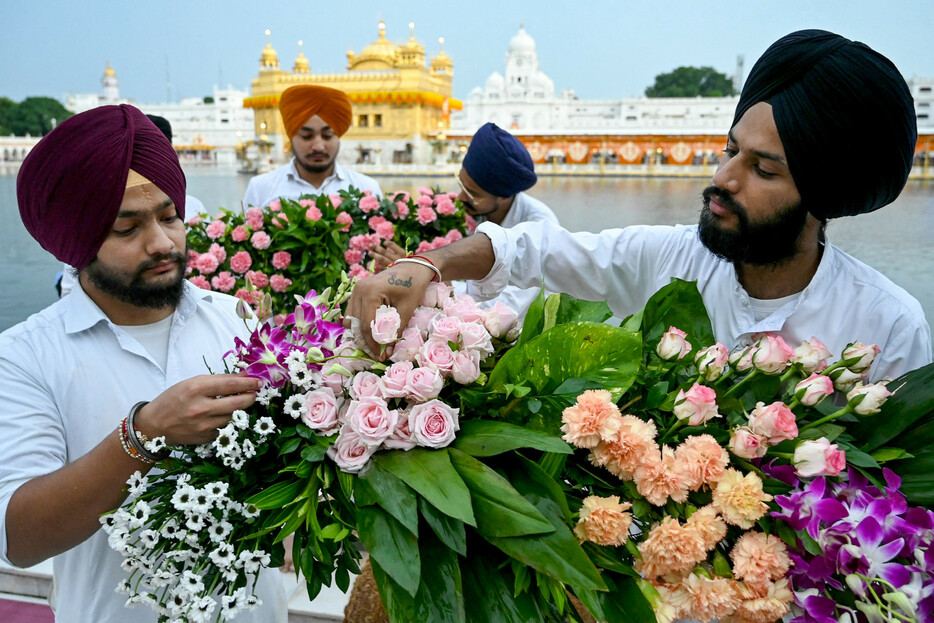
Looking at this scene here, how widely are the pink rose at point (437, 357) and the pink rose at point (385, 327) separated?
0.18 feet

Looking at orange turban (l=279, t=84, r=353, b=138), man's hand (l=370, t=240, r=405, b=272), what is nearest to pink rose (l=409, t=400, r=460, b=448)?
man's hand (l=370, t=240, r=405, b=272)

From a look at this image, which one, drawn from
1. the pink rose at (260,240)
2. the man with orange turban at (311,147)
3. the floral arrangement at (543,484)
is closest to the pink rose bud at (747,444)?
the floral arrangement at (543,484)

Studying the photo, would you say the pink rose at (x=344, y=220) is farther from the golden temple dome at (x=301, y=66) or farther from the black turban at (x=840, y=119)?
the golden temple dome at (x=301, y=66)

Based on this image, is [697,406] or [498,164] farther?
[498,164]

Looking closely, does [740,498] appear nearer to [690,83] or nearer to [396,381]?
[396,381]

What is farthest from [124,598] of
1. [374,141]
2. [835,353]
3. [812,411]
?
[374,141]

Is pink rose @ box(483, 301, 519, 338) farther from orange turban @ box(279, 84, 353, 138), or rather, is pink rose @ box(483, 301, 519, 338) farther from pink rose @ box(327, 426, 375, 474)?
orange turban @ box(279, 84, 353, 138)

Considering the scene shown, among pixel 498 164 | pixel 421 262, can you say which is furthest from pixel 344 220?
pixel 421 262

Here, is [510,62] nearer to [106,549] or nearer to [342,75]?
[342,75]

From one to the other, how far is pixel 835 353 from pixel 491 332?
850 mm

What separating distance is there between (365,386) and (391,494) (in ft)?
0.56

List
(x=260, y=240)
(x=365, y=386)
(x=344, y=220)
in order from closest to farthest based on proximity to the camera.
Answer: (x=365, y=386), (x=260, y=240), (x=344, y=220)

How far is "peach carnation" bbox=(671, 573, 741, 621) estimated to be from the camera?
2.81ft

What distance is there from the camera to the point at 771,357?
968 millimetres
